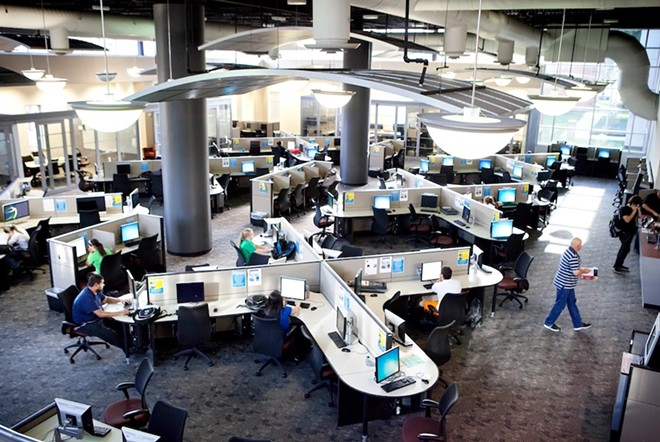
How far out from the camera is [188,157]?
9.71 m

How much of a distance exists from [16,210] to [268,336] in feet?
20.6

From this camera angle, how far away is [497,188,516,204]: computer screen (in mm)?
11828

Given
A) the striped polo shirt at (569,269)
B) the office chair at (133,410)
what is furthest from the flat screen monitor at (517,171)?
the office chair at (133,410)

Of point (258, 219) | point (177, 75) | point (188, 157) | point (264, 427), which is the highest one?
point (177, 75)

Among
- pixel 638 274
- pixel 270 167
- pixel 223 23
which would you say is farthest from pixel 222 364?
pixel 223 23

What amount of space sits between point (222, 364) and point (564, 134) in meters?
17.9

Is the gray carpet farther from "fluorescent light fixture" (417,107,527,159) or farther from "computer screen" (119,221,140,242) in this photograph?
"fluorescent light fixture" (417,107,527,159)

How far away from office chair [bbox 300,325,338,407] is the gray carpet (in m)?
0.10

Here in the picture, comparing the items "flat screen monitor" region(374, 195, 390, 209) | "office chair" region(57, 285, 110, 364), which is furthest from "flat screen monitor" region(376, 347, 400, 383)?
"flat screen monitor" region(374, 195, 390, 209)

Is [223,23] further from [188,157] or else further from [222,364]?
[222,364]

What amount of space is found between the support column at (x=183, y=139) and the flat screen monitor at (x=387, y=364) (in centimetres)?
579

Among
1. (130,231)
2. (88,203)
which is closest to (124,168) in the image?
(88,203)

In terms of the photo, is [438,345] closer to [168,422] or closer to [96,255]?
[168,422]

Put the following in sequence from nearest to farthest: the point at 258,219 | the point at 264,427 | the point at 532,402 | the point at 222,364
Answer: the point at 264,427
the point at 532,402
the point at 222,364
the point at 258,219
